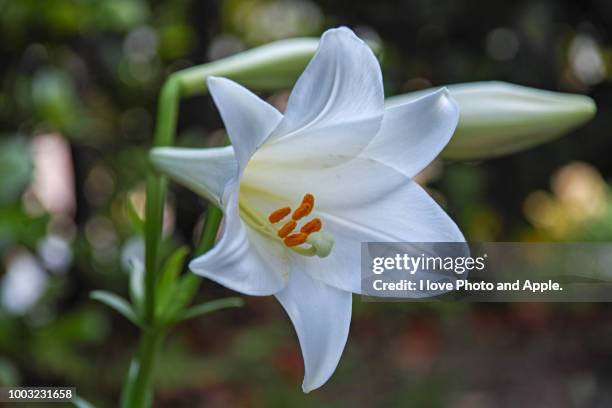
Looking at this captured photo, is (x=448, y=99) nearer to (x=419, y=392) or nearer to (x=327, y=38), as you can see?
(x=327, y=38)

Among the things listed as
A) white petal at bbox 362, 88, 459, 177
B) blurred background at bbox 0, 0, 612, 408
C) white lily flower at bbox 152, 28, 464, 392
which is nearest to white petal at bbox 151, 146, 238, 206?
white lily flower at bbox 152, 28, 464, 392

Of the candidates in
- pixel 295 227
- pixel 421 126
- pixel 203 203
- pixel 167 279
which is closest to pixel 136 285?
pixel 167 279

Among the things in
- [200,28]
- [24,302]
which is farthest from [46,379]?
[200,28]

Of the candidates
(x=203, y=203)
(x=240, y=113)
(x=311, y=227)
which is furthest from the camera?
(x=203, y=203)

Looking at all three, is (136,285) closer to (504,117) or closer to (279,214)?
(279,214)

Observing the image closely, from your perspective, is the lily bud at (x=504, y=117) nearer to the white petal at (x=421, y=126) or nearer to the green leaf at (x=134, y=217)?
the white petal at (x=421, y=126)

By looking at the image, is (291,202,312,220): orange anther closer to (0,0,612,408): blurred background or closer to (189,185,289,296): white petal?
(189,185,289,296): white petal
